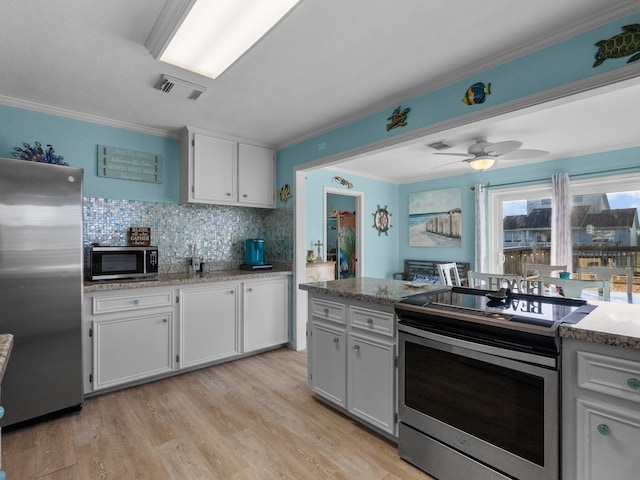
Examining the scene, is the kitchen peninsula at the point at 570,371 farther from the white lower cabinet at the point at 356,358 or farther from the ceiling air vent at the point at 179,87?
the ceiling air vent at the point at 179,87

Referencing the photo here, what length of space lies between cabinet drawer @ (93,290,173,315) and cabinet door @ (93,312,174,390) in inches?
3.5

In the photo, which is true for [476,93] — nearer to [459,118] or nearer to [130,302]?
[459,118]

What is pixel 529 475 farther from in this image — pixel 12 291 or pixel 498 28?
pixel 12 291

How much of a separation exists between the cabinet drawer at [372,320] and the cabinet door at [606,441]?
93 centimetres

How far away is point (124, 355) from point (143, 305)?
424 millimetres

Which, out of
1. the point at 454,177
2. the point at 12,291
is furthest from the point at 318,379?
the point at 454,177

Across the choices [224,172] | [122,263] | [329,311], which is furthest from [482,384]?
[224,172]

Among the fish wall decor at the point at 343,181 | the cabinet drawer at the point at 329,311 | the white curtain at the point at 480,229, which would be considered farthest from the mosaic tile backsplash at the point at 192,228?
the white curtain at the point at 480,229

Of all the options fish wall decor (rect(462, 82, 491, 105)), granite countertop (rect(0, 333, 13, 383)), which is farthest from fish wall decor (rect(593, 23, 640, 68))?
granite countertop (rect(0, 333, 13, 383))

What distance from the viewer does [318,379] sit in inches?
99.4

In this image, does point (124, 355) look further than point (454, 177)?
No

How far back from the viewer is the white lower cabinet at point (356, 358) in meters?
2.01

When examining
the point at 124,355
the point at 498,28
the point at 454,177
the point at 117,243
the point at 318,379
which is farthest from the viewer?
the point at 454,177

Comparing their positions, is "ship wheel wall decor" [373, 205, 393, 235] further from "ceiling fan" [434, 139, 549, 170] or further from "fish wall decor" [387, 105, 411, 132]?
"fish wall decor" [387, 105, 411, 132]
